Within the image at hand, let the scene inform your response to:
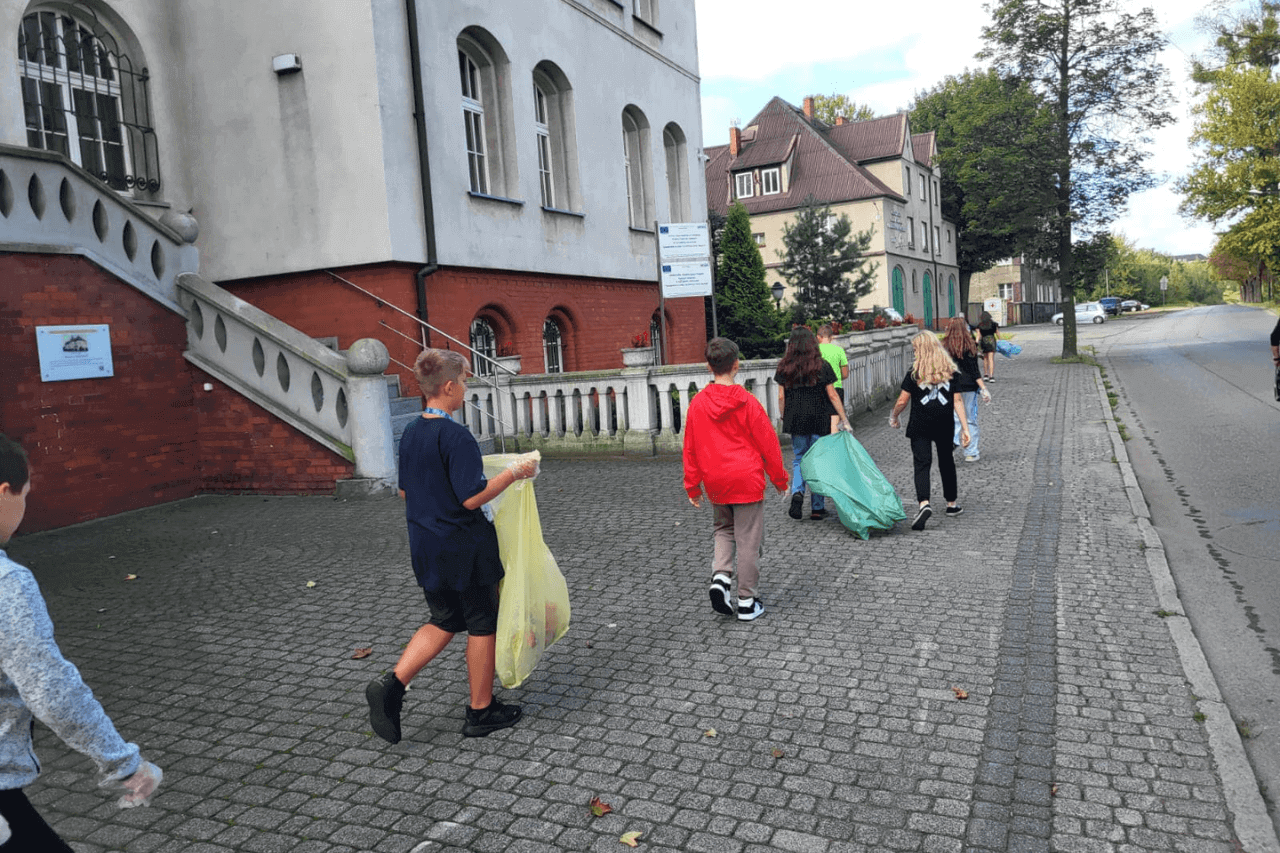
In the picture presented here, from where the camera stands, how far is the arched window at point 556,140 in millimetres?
17203

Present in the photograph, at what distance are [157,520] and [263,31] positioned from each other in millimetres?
6856

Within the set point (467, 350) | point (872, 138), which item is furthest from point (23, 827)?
point (872, 138)

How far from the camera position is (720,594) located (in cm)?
607

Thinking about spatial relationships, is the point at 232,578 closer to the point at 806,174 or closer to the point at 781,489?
the point at 781,489

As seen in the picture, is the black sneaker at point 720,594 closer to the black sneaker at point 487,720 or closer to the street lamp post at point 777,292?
the black sneaker at point 487,720

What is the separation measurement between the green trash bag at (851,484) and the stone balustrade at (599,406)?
4593 millimetres

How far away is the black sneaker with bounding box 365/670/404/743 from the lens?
4188 millimetres

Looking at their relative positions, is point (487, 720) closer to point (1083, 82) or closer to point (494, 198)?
point (494, 198)

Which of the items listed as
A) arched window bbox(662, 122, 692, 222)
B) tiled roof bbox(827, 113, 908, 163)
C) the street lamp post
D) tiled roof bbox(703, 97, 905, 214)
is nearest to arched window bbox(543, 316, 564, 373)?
arched window bbox(662, 122, 692, 222)

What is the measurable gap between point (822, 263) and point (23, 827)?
28098 mm

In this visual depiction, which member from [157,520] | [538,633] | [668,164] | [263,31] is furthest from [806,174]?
[538,633]

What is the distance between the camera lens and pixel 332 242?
12922mm

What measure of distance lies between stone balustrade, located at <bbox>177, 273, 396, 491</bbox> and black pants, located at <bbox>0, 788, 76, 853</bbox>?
8301 millimetres

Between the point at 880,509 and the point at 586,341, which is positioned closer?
the point at 880,509
